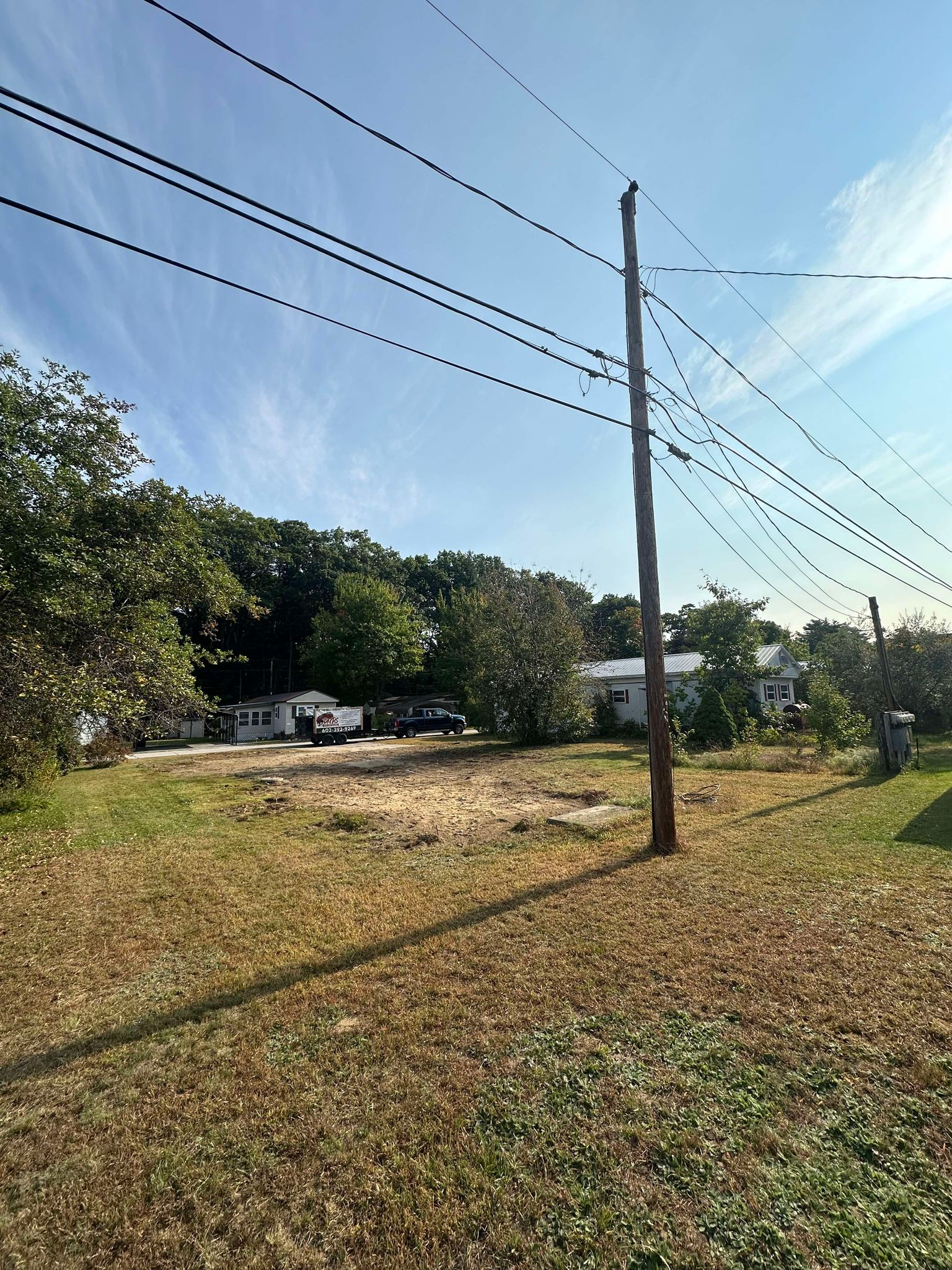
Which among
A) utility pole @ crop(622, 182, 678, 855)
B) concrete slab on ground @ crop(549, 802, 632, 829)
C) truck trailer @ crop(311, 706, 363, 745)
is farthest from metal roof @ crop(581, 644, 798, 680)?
utility pole @ crop(622, 182, 678, 855)

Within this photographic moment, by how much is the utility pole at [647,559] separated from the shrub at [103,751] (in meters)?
18.3

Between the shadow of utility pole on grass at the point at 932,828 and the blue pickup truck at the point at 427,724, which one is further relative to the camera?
the blue pickup truck at the point at 427,724

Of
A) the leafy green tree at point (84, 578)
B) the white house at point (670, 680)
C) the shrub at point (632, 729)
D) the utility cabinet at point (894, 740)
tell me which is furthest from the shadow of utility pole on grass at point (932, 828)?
the shrub at point (632, 729)

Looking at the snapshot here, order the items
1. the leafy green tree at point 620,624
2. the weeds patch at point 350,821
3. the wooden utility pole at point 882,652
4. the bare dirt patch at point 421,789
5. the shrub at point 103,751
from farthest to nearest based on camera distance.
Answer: the leafy green tree at point 620,624, the shrub at point 103,751, the wooden utility pole at point 882,652, the bare dirt patch at point 421,789, the weeds patch at point 350,821

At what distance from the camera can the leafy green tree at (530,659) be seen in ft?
66.7

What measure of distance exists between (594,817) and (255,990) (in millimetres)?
5850

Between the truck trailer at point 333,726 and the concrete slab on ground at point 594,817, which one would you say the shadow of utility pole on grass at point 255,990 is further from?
the truck trailer at point 333,726

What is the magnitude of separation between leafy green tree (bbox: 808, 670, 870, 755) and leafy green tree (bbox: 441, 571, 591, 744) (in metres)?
7.98

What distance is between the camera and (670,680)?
2433 cm

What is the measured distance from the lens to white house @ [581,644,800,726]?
23.6 meters

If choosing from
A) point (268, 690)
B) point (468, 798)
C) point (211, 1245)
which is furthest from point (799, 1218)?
point (268, 690)

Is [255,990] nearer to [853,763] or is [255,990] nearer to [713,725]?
[853,763]

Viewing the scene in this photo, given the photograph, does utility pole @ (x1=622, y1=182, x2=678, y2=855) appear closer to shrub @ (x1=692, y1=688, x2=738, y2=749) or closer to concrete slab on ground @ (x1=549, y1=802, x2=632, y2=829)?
concrete slab on ground @ (x1=549, y1=802, x2=632, y2=829)

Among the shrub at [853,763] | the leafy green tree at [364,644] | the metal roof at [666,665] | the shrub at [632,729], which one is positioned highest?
the leafy green tree at [364,644]
